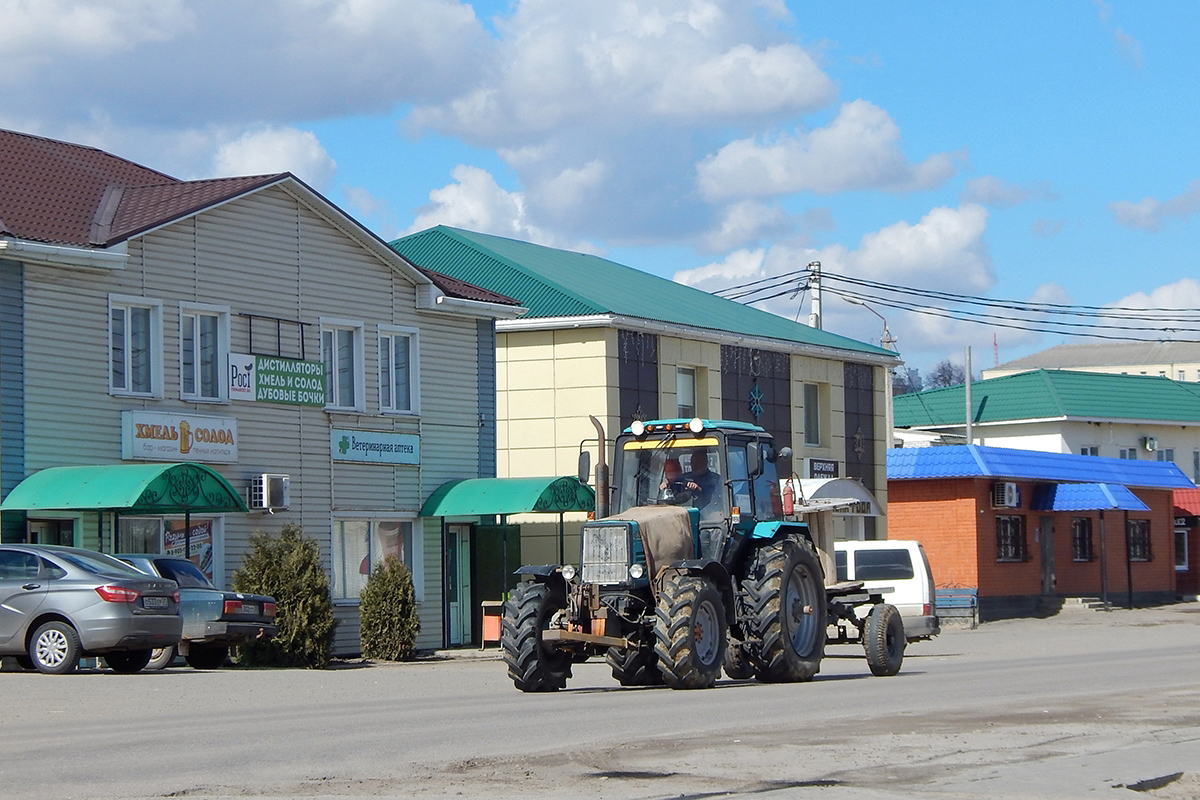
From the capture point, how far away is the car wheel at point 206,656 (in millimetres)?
23391

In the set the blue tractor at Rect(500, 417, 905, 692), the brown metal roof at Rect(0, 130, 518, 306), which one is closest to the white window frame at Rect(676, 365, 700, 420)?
the brown metal roof at Rect(0, 130, 518, 306)

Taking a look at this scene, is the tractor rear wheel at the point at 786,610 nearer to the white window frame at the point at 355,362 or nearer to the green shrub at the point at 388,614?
the green shrub at the point at 388,614

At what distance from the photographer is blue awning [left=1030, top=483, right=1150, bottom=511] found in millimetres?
45938

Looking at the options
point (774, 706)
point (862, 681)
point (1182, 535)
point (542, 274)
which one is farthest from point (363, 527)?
point (1182, 535)

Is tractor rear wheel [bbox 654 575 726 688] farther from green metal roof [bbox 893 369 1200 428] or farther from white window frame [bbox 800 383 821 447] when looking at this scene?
green metal roof [bbox 893 369 1200 428]

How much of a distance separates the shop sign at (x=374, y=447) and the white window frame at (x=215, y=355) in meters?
2.67

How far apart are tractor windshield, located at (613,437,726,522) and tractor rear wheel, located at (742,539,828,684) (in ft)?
2.76

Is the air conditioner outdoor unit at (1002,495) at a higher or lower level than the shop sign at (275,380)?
lower

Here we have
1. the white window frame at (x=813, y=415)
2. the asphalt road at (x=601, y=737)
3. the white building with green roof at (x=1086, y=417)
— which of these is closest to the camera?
the asphalt road at (x=601, y=737)

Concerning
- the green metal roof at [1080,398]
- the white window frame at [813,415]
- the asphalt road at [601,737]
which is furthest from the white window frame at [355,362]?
the green metal roof at [1080,398]

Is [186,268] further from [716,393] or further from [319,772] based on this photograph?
[319,772]

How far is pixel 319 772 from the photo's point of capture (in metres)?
10.9

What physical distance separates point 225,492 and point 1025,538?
Answer: 27.5 metres

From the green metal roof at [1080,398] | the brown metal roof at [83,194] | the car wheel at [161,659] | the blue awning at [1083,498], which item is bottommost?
the car wheel at [161,659]
